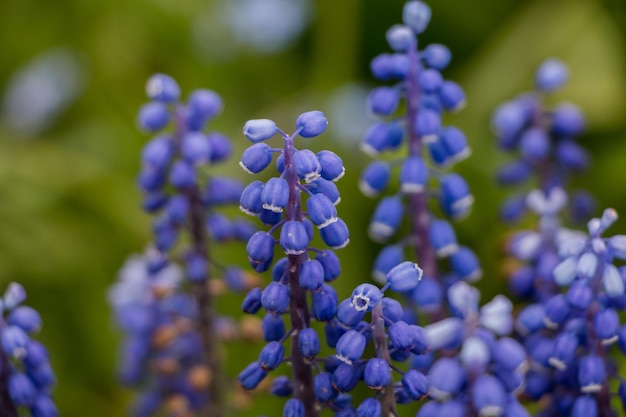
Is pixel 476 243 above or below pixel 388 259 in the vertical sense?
above

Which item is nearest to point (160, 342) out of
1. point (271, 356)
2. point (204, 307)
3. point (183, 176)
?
point (204, 307)

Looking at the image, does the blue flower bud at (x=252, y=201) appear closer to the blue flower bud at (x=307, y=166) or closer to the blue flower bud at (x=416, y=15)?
the blue flower bud at (x=307, y=166)

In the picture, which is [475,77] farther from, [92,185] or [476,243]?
[92,185]

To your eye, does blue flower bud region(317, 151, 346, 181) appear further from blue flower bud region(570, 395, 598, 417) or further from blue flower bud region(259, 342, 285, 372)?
blue flower bud region(570, 395, 598, 417)

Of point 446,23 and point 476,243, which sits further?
point 446,23

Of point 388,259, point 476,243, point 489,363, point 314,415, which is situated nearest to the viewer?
point 489,363

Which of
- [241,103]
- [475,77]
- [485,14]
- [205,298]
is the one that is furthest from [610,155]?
[205,298]
